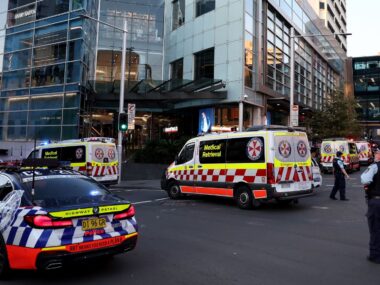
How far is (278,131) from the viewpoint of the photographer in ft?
36.6

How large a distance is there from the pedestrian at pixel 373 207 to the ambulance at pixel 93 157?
38.3 feet

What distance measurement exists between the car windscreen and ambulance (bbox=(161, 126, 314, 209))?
600 cm

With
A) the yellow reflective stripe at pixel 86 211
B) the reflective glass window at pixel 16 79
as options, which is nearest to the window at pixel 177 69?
the reflective glass window at pixel 16 79

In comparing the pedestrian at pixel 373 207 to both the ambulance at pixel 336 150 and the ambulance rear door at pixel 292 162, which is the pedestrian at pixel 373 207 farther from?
the ambulance at pixel 336 150

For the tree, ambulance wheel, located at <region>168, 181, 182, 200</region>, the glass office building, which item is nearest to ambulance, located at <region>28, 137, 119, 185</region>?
ambulance wheel, located at <region>168, 181, 182, 200</region>

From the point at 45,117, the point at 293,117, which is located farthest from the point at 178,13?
the point at 293,117

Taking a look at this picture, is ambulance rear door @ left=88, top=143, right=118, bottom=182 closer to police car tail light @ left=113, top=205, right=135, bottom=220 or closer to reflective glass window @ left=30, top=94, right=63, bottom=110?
police car tail light @ left=113, top=205, right=135, bottom=220

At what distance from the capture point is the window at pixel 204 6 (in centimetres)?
3088

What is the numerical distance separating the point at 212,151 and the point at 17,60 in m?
27.4

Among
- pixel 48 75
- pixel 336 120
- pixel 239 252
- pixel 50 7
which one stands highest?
pixel 50 7

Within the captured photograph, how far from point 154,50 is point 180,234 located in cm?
3055

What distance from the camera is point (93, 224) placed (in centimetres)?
504

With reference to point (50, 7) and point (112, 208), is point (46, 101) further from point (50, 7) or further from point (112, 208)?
point (112, 208)

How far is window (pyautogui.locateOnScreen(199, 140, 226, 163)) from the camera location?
12328 millimetres
